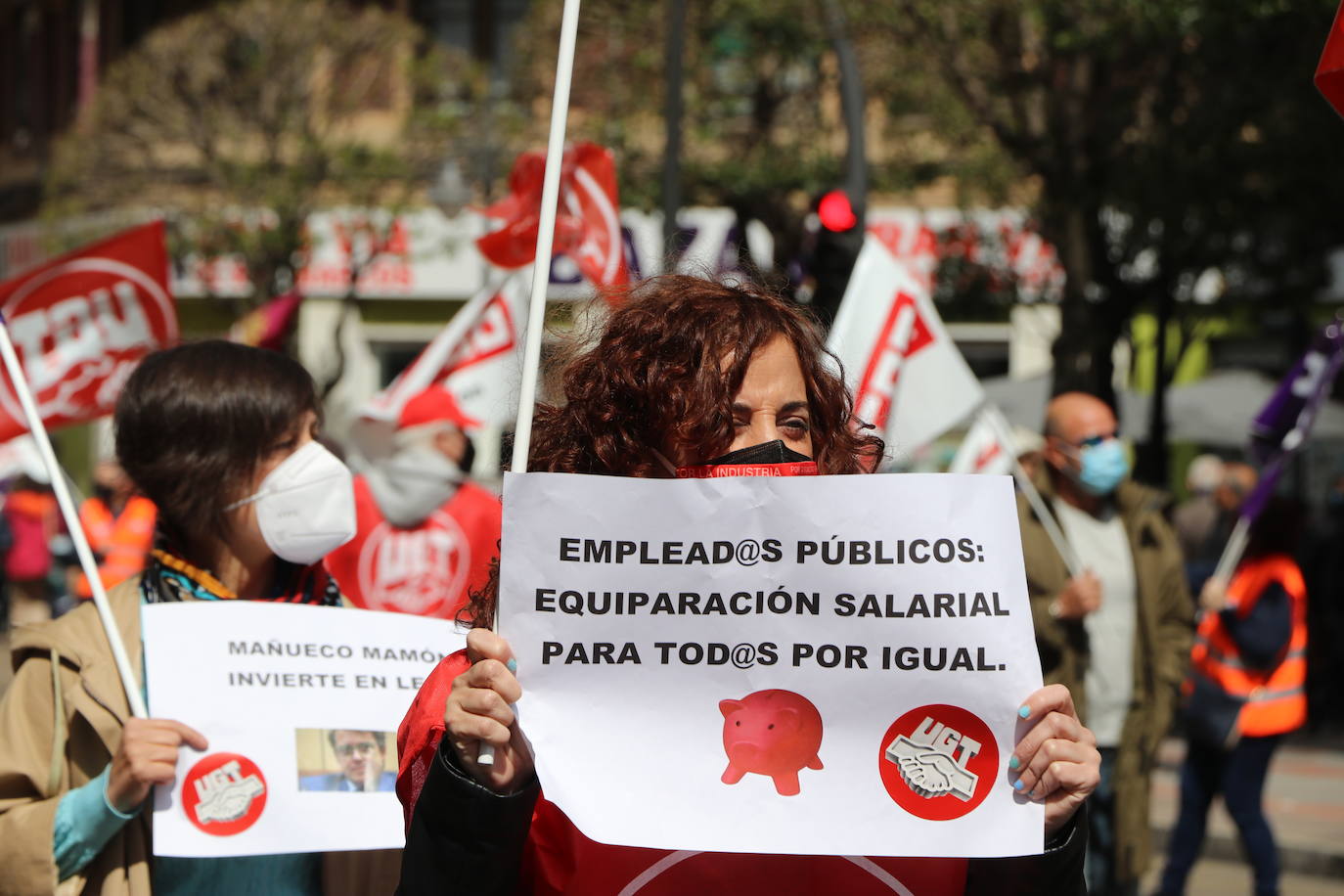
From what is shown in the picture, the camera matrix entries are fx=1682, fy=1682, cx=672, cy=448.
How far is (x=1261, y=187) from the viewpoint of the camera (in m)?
11.6

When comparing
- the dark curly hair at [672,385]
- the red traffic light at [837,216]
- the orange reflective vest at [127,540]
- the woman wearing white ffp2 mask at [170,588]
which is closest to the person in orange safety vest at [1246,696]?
the red traffic light at [837,216]

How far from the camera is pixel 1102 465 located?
5.66 m

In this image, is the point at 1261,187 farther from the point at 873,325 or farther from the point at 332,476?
the point at 332,476

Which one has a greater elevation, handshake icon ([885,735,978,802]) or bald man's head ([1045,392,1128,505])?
handshake icon ([885,735,978,802])

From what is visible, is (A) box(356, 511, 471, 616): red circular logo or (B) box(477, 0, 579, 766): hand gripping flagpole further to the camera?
(A) box(356, 511, 471, 616): red circular logo

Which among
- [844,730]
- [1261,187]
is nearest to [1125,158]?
[1261,187]

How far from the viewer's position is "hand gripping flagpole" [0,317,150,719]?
99.5 inches

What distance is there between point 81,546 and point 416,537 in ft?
10.2

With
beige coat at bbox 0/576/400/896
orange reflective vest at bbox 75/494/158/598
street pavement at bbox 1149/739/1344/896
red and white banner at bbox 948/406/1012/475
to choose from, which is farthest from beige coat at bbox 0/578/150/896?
red and white banner at bbox 948/406/1012/475

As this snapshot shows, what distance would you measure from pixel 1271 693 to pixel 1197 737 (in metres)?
0.34

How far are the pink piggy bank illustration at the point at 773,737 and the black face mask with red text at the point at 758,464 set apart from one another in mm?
252

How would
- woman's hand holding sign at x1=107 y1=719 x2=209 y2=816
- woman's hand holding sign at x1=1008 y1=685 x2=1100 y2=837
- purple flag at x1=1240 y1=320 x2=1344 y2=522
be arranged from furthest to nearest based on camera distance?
purple flag at x1=1240 y1=320 x2=1344 y2=522 → woman's hand holding sign at x1=107 y1=719 x2=209 y2=816 → woman's hand holding sign at x1=1008 y1=685 x2=1100 y2=837

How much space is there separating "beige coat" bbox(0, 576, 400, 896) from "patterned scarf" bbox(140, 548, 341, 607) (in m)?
0.17

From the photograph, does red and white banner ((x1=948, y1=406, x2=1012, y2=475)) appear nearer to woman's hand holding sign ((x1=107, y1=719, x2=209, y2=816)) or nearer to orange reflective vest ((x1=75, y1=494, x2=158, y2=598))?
orange reflective vest ((x1=75, y1=494, x2=158, y2=598))
